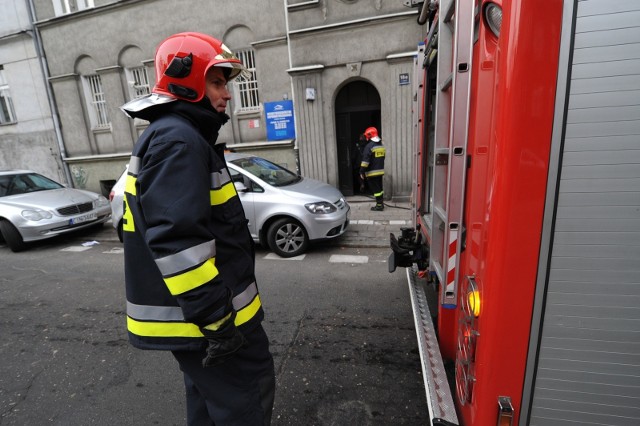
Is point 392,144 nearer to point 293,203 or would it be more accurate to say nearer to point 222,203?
point 293,203

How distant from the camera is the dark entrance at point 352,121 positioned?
30.1 ft

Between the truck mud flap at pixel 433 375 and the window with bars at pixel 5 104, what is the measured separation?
660 inches

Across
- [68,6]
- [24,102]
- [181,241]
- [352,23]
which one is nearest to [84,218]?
[181,241]

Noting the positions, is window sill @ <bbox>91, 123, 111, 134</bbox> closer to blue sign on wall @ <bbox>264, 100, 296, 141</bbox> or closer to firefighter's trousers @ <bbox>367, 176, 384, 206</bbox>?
blue sign on wall @ <bbox>264, 100, 296, 141</bbox>

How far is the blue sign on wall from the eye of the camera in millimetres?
9438

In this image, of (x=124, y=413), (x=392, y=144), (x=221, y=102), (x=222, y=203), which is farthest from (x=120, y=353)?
(x=392, y=144)

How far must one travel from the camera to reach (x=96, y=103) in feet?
39.1

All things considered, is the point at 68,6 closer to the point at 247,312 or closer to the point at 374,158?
the point at 374,158

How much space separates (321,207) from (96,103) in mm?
10994

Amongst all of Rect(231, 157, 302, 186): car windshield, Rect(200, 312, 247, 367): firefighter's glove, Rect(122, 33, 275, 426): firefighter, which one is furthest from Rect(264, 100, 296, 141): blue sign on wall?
Rect(200, 312, 247, 367): firefighter's glove

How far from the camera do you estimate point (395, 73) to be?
8281mm

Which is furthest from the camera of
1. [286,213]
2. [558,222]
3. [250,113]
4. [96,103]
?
[96,103]

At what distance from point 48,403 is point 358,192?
832 cm

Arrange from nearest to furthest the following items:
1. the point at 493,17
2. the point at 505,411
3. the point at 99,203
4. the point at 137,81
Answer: the point at 505,411
the point at 493,17
the point at 99,203
the point at 137,81
